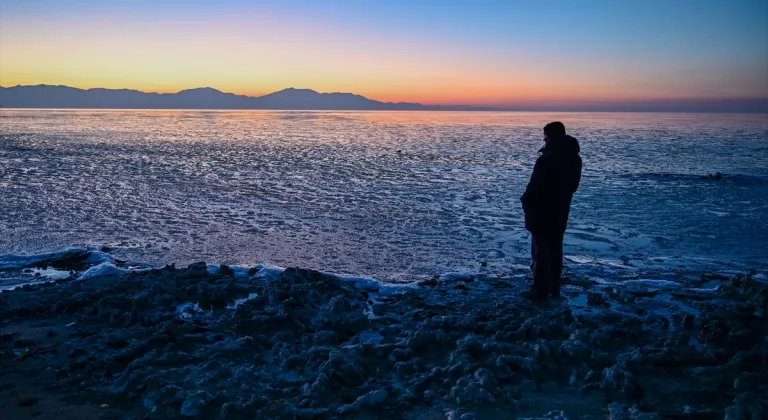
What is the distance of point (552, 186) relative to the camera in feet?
21.0

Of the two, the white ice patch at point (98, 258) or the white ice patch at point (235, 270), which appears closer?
the white ice patch at point (235, 270)

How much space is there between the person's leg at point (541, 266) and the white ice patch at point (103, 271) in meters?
5.65

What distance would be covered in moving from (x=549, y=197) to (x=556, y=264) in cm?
90

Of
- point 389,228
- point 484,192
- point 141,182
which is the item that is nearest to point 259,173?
point 141,182

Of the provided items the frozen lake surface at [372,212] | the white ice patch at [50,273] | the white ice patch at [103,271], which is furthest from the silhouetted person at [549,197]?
the white ice patch at [50,273]

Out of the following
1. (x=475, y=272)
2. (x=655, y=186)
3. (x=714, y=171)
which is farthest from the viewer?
(x=714, y=171)

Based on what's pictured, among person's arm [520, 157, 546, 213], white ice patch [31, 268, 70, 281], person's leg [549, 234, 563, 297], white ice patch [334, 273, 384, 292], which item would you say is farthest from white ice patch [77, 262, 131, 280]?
person's leg [549, 234, 563, 297]

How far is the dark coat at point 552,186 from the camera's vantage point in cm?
636

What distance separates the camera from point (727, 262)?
8.70 metres

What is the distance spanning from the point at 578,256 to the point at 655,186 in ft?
30.1

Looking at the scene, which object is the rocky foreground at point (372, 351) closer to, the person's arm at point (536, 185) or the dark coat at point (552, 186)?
the dark coat at point (552, 186)

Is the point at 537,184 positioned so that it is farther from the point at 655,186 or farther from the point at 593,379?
the point at 655,186

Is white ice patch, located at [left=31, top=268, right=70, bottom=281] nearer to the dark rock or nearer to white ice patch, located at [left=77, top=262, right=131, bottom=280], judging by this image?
white ice patch, located at [left=77, top=262, right=131, bottom=280]

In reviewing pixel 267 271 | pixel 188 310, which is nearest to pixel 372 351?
pixel 188 310
